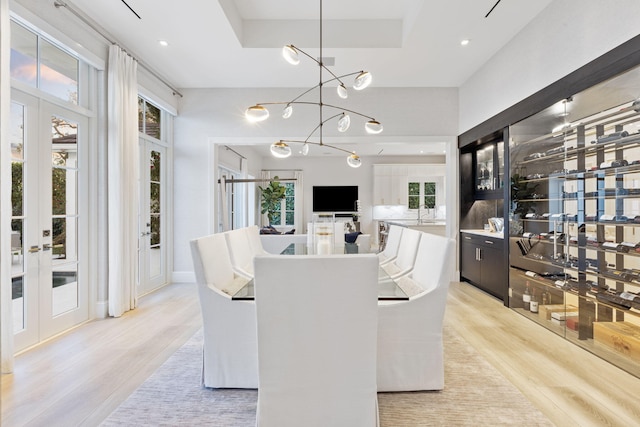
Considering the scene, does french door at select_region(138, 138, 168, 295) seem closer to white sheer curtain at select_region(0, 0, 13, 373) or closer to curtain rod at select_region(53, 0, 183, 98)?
curtain rod at select_region(53, 0, 183, 98)

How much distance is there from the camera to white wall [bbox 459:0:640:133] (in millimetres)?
2576

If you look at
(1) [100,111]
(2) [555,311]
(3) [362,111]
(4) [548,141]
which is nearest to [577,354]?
(2) [555,311]

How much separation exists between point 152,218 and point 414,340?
13.7ft

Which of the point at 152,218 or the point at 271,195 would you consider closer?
the point at 152,218

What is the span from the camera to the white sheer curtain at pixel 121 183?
3754mm

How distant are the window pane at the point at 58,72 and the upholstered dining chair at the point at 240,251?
2.01m

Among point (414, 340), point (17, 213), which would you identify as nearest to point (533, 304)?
point (414, 340)

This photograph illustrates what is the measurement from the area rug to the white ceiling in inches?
127

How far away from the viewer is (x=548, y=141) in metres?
3.45

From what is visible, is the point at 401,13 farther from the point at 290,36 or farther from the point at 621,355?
the point at 621,355

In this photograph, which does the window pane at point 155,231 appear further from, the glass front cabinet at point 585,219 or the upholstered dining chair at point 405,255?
the glass front cabinet at point 585,219

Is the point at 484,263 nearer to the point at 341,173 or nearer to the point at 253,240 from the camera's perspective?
the point at 253,240

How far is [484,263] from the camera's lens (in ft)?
15.6

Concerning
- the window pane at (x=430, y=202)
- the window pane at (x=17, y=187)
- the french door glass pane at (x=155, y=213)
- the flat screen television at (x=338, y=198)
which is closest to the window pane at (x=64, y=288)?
the window pane at (x=17, y=187)
